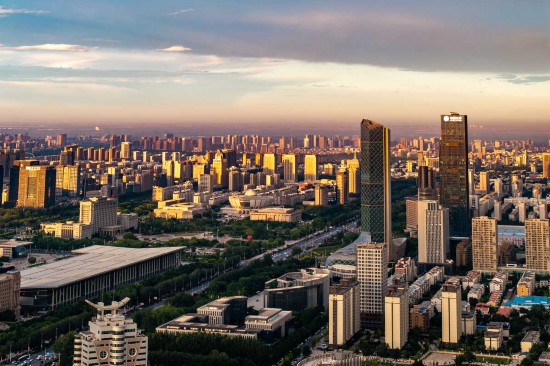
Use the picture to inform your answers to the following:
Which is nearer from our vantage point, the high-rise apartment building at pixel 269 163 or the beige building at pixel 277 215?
the beige building at pixel 277 215

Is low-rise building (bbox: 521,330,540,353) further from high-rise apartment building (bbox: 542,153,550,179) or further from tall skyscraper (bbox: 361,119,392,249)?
high-rise apartment building (bbox: 542,153,550,179)

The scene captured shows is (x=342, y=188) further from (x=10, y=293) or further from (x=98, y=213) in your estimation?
(x=10, y=293)

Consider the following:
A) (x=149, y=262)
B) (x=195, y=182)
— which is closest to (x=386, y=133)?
(x=149, y=262)

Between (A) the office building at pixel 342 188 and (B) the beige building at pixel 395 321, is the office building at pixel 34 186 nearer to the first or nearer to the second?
(A) the office building at pixel 342 188

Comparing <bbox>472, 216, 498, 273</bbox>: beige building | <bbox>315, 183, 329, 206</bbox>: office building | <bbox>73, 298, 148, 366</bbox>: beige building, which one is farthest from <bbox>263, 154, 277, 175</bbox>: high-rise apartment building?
<bbox>73, 298, 148, 366</bbox>: beige building

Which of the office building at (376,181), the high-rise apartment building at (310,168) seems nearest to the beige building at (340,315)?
the office building at (376,181)

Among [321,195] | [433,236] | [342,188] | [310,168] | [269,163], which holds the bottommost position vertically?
[433,236]

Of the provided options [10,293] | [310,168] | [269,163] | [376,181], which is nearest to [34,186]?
[376,181]

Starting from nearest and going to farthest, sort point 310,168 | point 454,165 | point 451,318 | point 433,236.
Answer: point 451,318 < point 433,236 < point 454,165 < point 310,168
